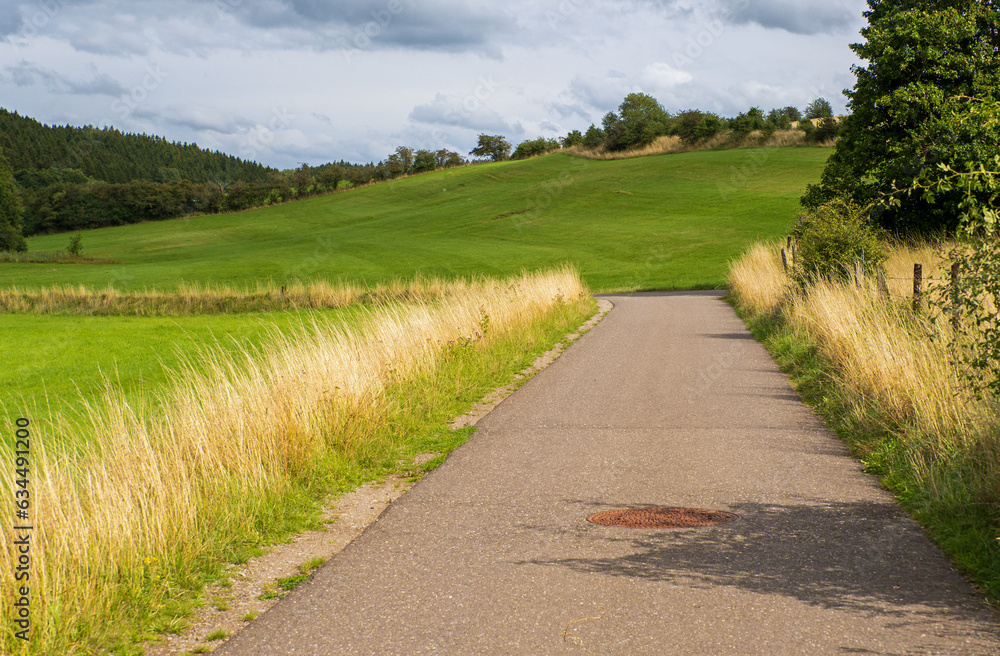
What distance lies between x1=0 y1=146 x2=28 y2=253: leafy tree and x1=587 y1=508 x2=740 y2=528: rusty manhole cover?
89239mm

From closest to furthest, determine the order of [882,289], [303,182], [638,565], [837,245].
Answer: [638,565] → [882,289] → [837,245] → [303,182]

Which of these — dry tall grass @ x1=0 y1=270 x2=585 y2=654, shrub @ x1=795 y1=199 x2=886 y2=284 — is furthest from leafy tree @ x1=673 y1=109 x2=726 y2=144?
dry tall grass @ x1=0 y1=270 x2=585 y2=654

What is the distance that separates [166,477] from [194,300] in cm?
3261

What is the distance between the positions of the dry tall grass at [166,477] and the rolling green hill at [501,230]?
35182mm

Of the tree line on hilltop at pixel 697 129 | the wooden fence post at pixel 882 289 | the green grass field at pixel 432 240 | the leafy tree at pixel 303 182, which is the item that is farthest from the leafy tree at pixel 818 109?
the wooden fence post at pixel 882 289


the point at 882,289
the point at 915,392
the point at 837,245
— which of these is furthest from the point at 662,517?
the point at 837,245

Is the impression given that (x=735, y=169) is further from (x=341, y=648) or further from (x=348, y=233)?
(x=341, y=648)

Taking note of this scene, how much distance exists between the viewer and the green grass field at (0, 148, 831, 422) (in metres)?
25.0

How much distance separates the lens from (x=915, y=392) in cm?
749

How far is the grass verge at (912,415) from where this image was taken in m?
5.18

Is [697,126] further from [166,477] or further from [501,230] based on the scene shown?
[166,477]

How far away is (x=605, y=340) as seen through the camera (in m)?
17.6

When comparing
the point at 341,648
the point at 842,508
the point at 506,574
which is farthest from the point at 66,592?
the point at 842,508

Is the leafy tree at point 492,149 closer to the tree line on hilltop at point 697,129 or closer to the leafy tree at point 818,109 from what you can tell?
the tree line on hilltop at point 697,129
